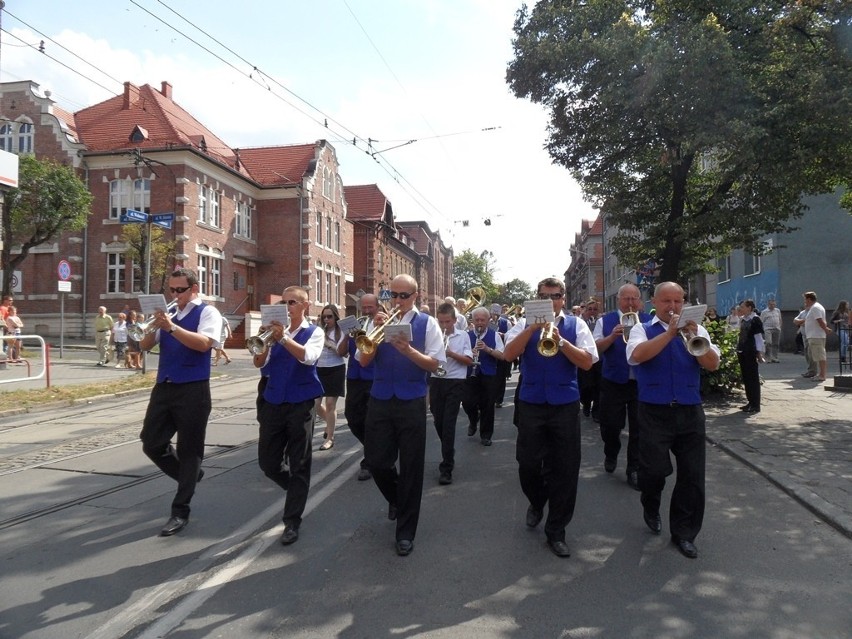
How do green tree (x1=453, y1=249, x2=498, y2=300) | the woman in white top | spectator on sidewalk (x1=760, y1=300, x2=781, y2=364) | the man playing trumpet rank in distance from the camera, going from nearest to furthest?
the man playing trumpet
the woman in white top
spectator on sidewalk (x1=760, y1=300, x2=781, y2=364)
green tree (x1=453, y1=249, x2=498, y2=300)

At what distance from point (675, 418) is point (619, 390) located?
2.18 m

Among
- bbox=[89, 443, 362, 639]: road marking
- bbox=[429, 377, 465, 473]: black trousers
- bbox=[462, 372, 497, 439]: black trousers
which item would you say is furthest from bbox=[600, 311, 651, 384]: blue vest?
bbox=[89, 443, 362, 639]: road marking

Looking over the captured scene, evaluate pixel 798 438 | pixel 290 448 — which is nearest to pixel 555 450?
pixel 290 448

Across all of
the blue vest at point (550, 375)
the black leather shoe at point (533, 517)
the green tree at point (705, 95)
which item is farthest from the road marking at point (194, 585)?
the green tree at point (705, 95)

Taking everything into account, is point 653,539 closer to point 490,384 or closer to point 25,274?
point 490,384

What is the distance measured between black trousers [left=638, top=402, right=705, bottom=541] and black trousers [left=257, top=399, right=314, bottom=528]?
2442 mm

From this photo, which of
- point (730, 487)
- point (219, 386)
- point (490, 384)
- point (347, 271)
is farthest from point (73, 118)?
point (730, 487)

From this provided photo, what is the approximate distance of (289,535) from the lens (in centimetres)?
477

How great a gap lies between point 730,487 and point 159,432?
201 inches

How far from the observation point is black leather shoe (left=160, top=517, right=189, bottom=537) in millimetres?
4930

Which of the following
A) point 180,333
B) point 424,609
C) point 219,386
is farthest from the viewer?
point 219,386

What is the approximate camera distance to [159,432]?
504cm

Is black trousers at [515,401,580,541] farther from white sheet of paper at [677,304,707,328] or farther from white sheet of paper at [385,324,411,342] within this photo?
white sheet of paper at [385,324,411,342]

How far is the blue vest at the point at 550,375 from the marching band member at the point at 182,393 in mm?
2319
